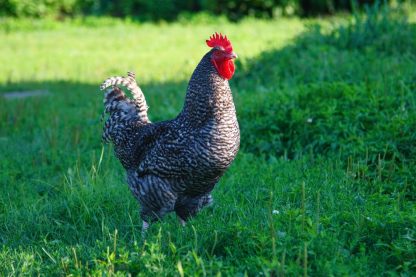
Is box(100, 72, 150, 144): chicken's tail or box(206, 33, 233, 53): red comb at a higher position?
box(206, 33, 233, 53): red comb

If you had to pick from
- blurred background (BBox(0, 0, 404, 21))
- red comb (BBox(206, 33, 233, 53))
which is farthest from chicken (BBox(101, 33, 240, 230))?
blurred background (BBox(0, 0, 404, 21))

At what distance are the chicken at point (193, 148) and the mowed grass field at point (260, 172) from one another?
0.21 metres

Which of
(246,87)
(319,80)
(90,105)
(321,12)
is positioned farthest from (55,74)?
(321,12)

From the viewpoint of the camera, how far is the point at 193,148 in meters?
4.50

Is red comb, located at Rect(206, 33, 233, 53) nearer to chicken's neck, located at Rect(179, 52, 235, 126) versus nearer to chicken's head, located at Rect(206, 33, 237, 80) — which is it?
chicken's head, located at Rect(206, 33, 237, 80)

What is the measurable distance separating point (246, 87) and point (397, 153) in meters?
3.47

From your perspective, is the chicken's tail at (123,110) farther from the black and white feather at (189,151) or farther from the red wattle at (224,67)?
the red wattle at (224,67)

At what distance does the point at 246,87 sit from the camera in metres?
9.03

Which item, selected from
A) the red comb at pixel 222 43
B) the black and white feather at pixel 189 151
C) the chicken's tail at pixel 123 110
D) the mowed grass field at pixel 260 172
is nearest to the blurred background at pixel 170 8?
the mowed grass field at pixel 260 172

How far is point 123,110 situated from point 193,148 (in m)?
1.13

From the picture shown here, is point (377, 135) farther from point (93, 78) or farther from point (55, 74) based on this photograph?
point (55, 74)

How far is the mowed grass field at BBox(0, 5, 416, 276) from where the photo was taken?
4.00m

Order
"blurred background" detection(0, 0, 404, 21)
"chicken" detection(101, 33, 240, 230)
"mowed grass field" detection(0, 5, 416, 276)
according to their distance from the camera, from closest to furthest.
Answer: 1. "mowed grass field" detection(0, 5, 416, 276)
2. "chicken" detection(101, 33, 240, 230)
3. "blurred background" detection(0, 0, 404, 21)

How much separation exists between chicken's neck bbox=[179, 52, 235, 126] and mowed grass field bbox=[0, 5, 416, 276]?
792 mm
